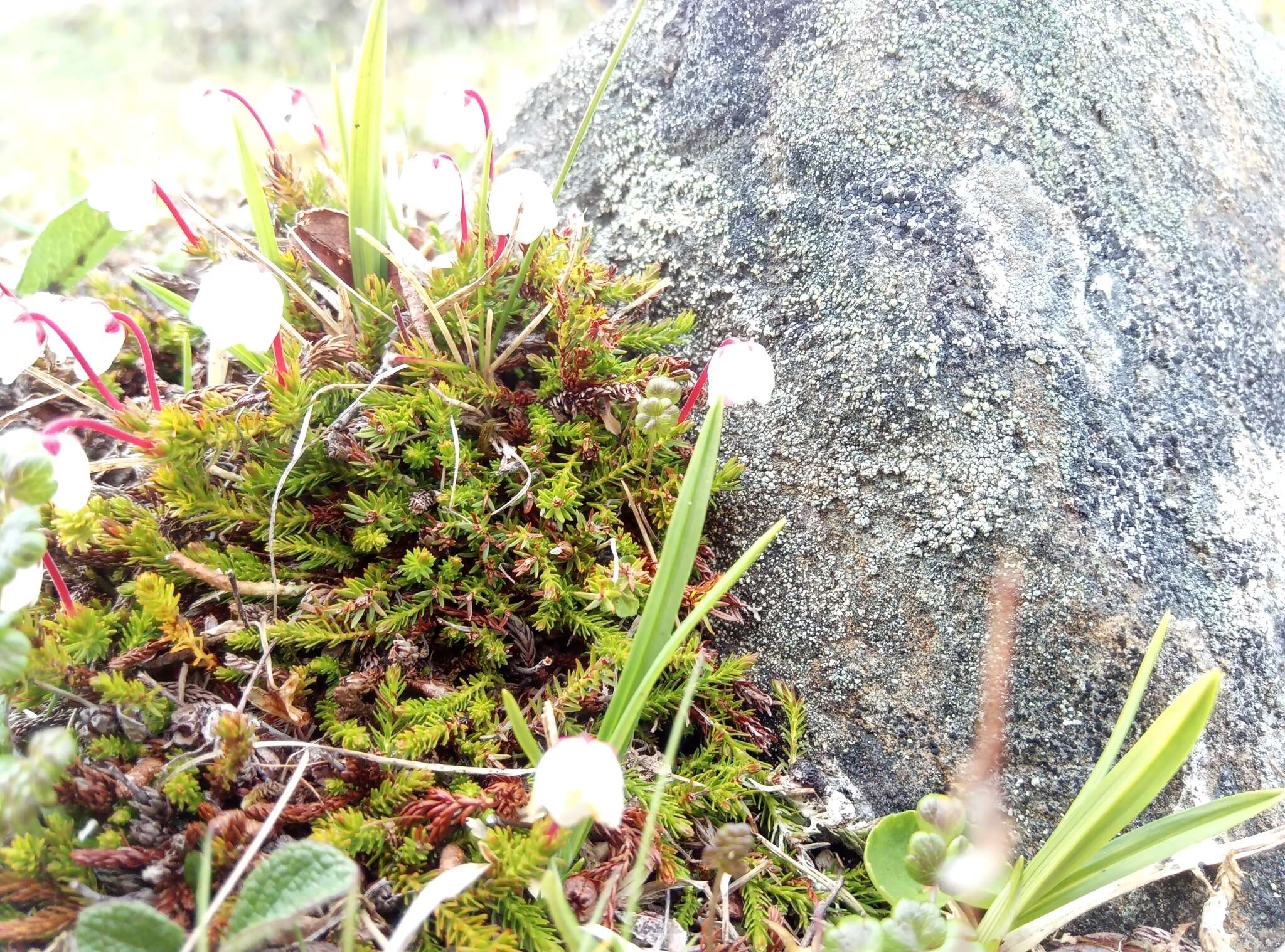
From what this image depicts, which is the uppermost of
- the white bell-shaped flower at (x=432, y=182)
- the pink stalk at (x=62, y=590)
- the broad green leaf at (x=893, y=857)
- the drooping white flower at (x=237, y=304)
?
the white bell-shaped flower at (x=432, y=182)

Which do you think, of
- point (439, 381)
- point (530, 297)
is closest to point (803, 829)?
point (439, 381)

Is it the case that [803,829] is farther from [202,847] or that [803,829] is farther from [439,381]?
[439,381]

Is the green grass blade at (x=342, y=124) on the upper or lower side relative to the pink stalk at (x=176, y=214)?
upper

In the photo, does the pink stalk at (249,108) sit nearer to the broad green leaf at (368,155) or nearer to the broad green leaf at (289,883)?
the broad green leaf at (368,155)

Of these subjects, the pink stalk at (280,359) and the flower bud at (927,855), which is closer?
the flower bud at (927,855)

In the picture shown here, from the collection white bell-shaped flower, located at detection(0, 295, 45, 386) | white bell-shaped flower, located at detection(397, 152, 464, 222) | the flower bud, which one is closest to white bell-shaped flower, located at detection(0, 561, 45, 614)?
white bell-shaped flower, located at detection(0, 295, 45, 386)

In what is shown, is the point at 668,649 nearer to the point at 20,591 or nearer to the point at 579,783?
the point at 579,783

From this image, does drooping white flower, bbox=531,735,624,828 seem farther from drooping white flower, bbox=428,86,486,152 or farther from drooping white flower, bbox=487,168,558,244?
drooping white flower, bbox=428,86,486,152

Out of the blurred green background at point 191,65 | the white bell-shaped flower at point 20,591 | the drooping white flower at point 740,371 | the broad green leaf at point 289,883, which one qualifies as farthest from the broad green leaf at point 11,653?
the blurred green background at point 191,65
